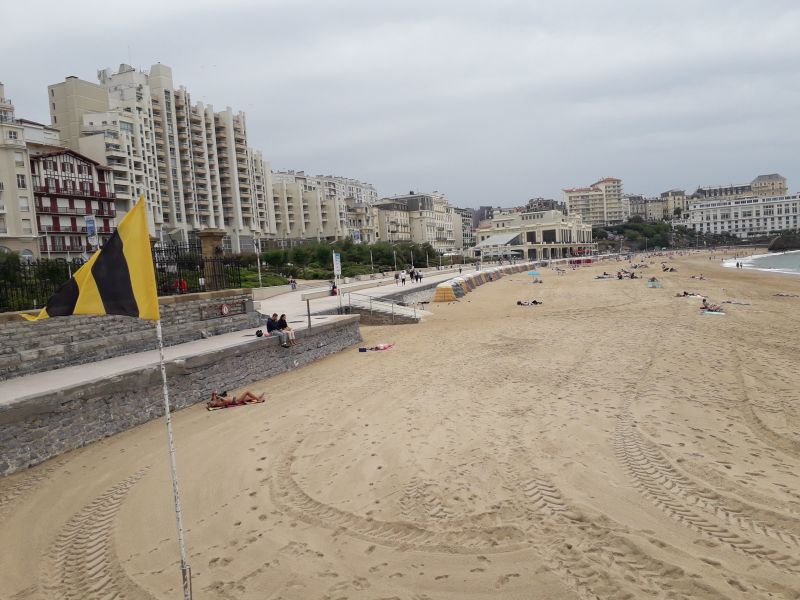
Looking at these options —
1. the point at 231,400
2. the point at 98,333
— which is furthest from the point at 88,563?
the point at 98,333

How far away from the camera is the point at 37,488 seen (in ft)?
22.6

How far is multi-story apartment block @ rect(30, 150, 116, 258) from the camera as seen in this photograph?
1788 inches

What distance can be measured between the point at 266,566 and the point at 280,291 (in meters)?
30.7

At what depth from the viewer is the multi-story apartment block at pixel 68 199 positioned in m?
45.4

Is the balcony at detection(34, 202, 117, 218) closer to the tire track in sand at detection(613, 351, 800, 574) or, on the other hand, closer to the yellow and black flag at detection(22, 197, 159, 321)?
the yellow and black flag at detection(22, 197, 159, 321)

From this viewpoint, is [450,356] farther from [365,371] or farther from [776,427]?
[776,427]

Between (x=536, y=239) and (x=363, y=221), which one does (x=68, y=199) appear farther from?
(x=536, y=239)

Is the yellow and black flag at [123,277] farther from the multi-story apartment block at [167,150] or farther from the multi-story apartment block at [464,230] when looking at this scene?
the multi-story apartment block at [464,230]

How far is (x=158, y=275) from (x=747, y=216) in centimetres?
20664

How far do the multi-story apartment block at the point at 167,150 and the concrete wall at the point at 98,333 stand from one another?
39589 millimetres

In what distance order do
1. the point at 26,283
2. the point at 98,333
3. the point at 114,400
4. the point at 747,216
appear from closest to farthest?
1. the point at 114,400
2. the point at 26,283
3. the point at 98,333
4. the point at 747,216

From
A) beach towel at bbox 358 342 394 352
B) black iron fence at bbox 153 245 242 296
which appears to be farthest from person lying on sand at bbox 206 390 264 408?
beach towel at bbox 358 342 394 352

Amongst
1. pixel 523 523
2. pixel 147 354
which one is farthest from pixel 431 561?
pixel 147 354

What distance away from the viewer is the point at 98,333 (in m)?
11.5
